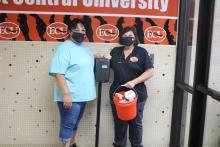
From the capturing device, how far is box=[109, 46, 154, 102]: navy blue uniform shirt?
3.46 m

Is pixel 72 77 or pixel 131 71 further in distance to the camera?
pixel 131 71

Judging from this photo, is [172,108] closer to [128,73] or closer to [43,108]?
[128,73]

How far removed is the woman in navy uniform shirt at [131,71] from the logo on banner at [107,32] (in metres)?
0.18

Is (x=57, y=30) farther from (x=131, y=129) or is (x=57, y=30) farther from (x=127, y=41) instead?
(x=131, y=129)

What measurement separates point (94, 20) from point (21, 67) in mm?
986

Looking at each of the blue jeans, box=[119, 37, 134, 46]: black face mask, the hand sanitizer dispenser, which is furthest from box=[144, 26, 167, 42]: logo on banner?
the blue jeans

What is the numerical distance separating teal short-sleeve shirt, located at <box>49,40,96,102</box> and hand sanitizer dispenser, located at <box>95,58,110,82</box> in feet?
0.19

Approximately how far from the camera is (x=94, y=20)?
368cm

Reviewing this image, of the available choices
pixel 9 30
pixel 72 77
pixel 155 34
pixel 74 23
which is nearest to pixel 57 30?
pixel 74 23

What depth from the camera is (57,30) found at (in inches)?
144

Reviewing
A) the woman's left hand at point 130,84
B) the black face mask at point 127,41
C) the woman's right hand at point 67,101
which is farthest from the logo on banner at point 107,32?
the woman's right hand at point 67,101

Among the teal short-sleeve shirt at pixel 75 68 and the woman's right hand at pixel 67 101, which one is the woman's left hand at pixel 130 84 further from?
the woman's right hand at pixel 67 101

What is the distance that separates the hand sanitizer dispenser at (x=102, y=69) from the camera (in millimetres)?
3424

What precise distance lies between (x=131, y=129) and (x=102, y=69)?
77 centimetres
